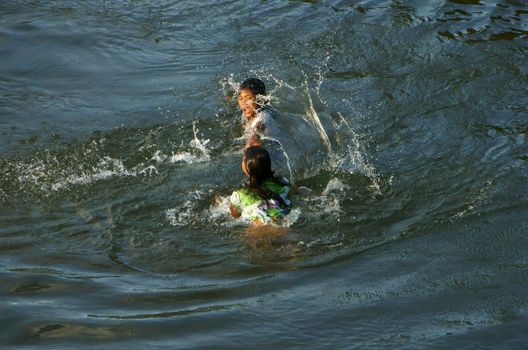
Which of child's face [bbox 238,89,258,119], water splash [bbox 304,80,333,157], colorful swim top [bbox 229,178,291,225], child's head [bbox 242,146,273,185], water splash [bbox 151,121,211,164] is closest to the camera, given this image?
child's head [bbox 242,146,273,185]

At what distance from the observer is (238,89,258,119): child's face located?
8.49 metres

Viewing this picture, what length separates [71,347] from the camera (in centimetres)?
481

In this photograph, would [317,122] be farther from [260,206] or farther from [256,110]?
[260,206]

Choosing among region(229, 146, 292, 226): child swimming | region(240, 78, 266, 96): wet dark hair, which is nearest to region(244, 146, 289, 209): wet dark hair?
region(229, 146, 292, 226): child swimming

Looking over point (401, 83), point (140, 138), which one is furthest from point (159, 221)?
point (401, 83)

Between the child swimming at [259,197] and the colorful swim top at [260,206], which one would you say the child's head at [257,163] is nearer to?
the child swimming at [259,197]

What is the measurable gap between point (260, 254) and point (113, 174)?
6.75 feet

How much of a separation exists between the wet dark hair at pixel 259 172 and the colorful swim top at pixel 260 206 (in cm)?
3

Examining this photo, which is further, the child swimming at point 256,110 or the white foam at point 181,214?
the child swimming at point 256,110

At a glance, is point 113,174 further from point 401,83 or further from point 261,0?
point 261,0

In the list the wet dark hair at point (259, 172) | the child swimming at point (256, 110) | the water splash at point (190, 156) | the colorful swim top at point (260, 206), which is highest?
the child swimming at point (256, 110)

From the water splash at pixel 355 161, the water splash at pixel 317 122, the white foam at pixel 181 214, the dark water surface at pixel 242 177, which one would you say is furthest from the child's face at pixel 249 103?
the white foam at pixel 181 214

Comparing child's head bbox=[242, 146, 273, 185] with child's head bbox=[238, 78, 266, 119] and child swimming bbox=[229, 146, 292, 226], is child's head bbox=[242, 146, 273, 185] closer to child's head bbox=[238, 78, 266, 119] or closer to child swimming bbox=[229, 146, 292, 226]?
child swimming bbox=[229, 146, 292, 226]

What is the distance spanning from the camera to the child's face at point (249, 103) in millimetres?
8492
